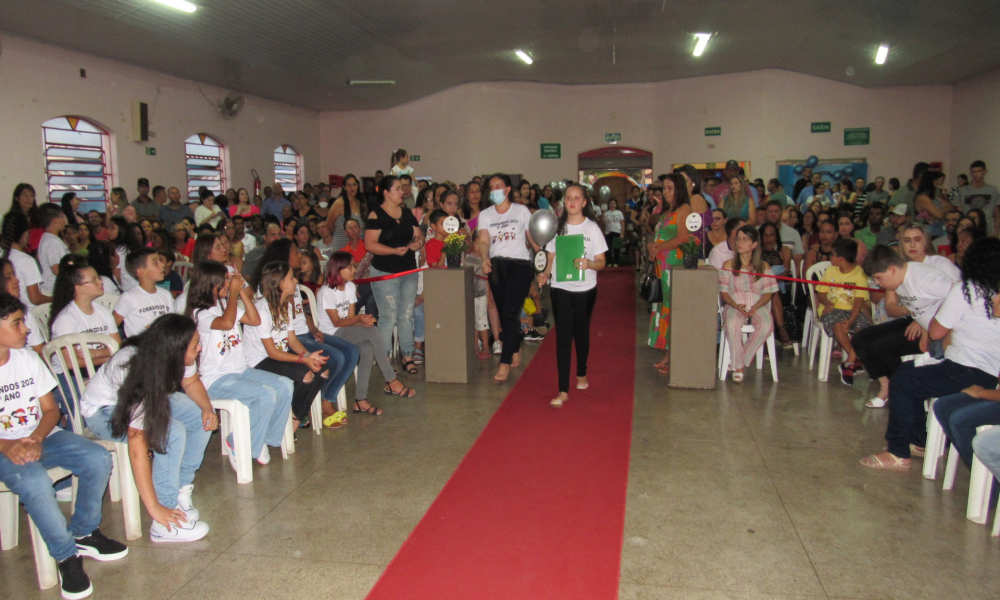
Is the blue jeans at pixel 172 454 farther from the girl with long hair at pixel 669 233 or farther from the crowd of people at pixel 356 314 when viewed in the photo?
the girl with long hair at pixel 669 233

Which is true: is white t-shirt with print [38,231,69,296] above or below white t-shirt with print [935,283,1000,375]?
above

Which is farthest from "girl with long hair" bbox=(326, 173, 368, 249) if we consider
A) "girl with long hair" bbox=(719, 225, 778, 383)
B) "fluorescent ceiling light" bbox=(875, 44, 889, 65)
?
"fluorescent ceiling light" bbox=(875, 44, 889, 65)

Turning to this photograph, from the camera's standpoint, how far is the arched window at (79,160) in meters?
9.55

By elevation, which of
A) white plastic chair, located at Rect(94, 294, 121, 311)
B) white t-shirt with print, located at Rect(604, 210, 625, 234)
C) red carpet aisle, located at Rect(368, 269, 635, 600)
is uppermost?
white t-shirt with print, located at Rect(604, 210, 625, 234)

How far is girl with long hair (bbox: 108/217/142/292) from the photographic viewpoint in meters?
5.53

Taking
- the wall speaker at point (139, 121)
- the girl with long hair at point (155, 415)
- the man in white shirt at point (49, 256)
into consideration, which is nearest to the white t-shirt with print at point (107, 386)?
the girl with long hair at point (155, 415)

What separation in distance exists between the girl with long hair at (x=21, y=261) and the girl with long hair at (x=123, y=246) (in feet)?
2.13

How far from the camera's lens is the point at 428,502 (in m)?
3.14

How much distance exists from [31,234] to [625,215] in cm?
1149

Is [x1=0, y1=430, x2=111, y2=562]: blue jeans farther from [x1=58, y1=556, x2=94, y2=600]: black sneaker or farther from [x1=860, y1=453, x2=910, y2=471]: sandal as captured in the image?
[x1=860, y1=453, x2=910, y2=471]: sandal

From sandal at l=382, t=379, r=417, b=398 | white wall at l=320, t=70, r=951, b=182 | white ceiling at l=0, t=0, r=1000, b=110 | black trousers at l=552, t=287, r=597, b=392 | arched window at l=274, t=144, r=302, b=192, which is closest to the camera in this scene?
black trousers at l=552, t=287, r=597, b=392

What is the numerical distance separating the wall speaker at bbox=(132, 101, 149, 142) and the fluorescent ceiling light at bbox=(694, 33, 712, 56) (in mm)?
9204

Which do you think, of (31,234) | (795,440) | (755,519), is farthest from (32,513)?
(31,234)

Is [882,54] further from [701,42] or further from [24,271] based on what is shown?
[24,271]
